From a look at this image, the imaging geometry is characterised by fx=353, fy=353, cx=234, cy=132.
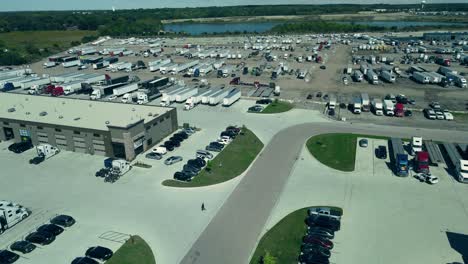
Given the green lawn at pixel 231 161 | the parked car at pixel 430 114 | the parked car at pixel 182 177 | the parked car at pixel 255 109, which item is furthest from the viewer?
the parked car at pixel 255 109

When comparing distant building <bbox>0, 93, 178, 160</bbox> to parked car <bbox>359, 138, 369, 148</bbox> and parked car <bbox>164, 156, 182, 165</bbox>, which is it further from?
parked car <bbox>359, 138, 369, 148</bbox>

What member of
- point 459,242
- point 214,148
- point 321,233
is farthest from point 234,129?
point 459,242

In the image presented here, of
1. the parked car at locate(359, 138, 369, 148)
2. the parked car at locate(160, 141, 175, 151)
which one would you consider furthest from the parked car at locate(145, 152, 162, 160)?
the parked car at locate(359, 138, 369, 148)

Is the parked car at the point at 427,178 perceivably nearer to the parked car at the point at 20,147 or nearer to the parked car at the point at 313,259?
the parked car at the point at 313,259

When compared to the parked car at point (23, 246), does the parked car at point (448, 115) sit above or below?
above

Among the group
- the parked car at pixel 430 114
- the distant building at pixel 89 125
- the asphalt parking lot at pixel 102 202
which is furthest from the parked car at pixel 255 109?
the parked car at pixel 430 114

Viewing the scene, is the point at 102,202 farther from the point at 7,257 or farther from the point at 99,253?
the point at 7,257

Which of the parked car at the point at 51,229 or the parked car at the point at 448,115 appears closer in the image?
the parked car at the point at 51,229

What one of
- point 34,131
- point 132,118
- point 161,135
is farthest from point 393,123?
point 34,131

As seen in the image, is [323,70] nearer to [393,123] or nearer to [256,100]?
[256,100]
